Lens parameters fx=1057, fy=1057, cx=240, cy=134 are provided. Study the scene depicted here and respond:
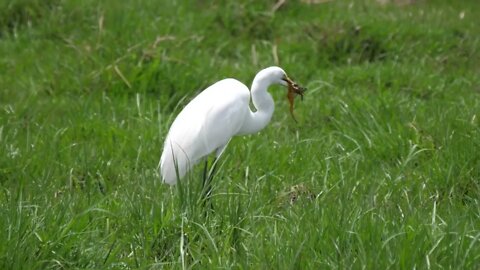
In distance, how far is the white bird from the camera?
172 inches

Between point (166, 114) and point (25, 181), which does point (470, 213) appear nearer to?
point (25, 181)

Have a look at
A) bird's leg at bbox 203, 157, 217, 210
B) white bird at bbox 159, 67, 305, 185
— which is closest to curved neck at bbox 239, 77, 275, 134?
white bird at bbox 159, 67, 305, 185

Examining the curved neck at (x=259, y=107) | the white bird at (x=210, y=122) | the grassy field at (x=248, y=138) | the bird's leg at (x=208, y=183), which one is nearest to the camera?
the grassy field at (x=248, y=138)

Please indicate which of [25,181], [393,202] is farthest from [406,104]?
[25,181]

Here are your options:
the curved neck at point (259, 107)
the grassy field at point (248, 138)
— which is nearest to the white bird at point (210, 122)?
the curved neck at point (259, 107)

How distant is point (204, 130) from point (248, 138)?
1.23 metres

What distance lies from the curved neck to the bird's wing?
73mm

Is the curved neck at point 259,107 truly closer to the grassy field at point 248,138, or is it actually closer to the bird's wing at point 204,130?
the bird's wing at point 204,130

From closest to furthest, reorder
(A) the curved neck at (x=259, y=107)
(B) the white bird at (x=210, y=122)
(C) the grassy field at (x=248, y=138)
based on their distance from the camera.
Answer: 1. (C) the grassy field at (x=248, y=138)
2. (B) the white bird at (x=210, y=122)
3. (A) the curved neck at (x=259, y=107)

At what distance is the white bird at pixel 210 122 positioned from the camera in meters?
4.37

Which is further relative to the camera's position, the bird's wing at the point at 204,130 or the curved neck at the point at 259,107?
the curved neck at the point at 259,107

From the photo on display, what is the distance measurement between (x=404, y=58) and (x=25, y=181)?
3.62 meters

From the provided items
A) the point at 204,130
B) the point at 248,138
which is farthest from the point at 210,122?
the point at 248,138

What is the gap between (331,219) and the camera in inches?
144
